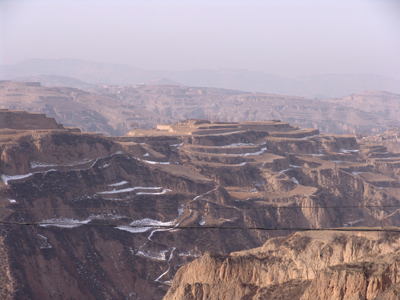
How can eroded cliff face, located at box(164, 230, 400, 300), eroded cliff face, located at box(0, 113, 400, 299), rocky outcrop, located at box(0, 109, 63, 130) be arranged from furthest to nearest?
rocky outcrop, located at box(0, 109, 63, 130), eroded cliff face, located at box(0, 113, 400, 299), eroded cliff face, located at box(164, 230, 400, 300)

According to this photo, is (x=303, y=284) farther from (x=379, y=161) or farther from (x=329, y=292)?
(x=379, y=161)

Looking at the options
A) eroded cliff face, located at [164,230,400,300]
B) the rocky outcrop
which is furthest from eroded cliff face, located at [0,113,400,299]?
the rocky outcrop

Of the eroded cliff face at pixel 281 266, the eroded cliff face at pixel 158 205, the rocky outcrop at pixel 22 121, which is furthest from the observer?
the rocky outcrop at pixel 22 121

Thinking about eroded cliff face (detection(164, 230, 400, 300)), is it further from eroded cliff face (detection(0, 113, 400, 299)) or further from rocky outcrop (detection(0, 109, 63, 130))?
rocky outcrop (detection(0, 109, 63, 130))

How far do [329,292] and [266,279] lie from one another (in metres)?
9.15

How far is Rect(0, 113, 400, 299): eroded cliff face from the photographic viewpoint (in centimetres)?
6141

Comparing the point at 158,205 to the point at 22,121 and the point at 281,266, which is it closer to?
the point at 22,121

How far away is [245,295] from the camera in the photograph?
1560 inches

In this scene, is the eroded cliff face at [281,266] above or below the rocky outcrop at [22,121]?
below

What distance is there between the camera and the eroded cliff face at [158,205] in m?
61.4

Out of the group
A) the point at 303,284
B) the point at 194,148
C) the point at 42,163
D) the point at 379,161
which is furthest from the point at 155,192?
the point at 379,161

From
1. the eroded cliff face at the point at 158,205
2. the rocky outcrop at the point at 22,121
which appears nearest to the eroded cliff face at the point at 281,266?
the eroded cliff face at the point at 158,205

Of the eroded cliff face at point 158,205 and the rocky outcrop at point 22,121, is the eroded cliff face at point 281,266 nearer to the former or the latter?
the eroded cliff face at point 158,205

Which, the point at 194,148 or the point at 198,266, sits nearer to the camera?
the point at 198,266
